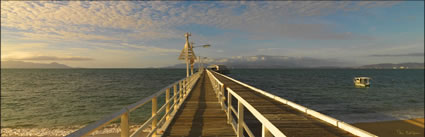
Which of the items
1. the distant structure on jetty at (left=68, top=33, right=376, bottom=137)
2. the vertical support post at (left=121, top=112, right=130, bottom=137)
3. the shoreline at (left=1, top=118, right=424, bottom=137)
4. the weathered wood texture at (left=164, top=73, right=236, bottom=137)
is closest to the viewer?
the distant structure on jetty at (left=68, top=33, right=376, bottom=137)

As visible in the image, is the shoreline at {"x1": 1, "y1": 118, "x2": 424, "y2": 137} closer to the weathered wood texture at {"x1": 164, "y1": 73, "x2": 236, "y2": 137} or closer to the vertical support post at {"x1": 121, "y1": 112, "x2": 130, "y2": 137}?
the weathered wood texture at {"x1": 164, "y1": 73, "x2": 236, "y2": 137}

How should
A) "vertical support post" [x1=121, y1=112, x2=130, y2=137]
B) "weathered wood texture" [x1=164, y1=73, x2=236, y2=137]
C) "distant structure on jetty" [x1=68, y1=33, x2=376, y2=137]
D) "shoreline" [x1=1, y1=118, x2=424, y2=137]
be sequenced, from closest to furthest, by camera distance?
1. "distant structure on jetty" [x1=68, y1=33, x2=376, y2=137]
2. "vertical support post" [x1=121, y1=112, x2=130, y2=137]
3. "weathered wood texture" [x1=164, y1=73, x2=236, y2=137]
4. "shoreline" [x1=1, y1=118, x2=424, y2=137]

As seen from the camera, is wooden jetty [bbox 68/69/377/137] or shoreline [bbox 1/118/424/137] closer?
wooden jetty [bbox 68/69/377/137]

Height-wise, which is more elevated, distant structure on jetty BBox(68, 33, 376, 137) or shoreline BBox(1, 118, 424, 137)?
distant structure on jetty BBox(68, 33, 376, 137)

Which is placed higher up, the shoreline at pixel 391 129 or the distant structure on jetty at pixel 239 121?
the distant structure on jetty at pixel 239 121

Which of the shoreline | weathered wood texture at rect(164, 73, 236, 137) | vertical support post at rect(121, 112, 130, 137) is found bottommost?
the shoreline

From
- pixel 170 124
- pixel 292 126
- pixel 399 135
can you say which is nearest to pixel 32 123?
pixel 170 124

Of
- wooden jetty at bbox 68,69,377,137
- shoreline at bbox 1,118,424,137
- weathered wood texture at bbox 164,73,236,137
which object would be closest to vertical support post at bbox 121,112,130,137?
wooden jetty at bbox 68,69,377,137

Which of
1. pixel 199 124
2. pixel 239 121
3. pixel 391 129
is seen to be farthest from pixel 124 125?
pixel 391 129

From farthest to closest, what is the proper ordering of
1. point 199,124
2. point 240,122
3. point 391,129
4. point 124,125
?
point 391,129, point 199,124, point 240,122, point 124,125

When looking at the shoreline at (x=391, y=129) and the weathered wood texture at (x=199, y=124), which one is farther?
the shoreline at (x=391, y=129)

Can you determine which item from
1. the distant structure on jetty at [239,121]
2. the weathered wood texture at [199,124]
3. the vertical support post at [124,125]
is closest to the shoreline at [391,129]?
the weathered wood texture at [199,124]

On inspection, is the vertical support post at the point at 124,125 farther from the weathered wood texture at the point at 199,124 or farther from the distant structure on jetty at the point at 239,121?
the weathered wood texture at the point at 199,124

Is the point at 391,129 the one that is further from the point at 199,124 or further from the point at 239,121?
the point at 239,121
